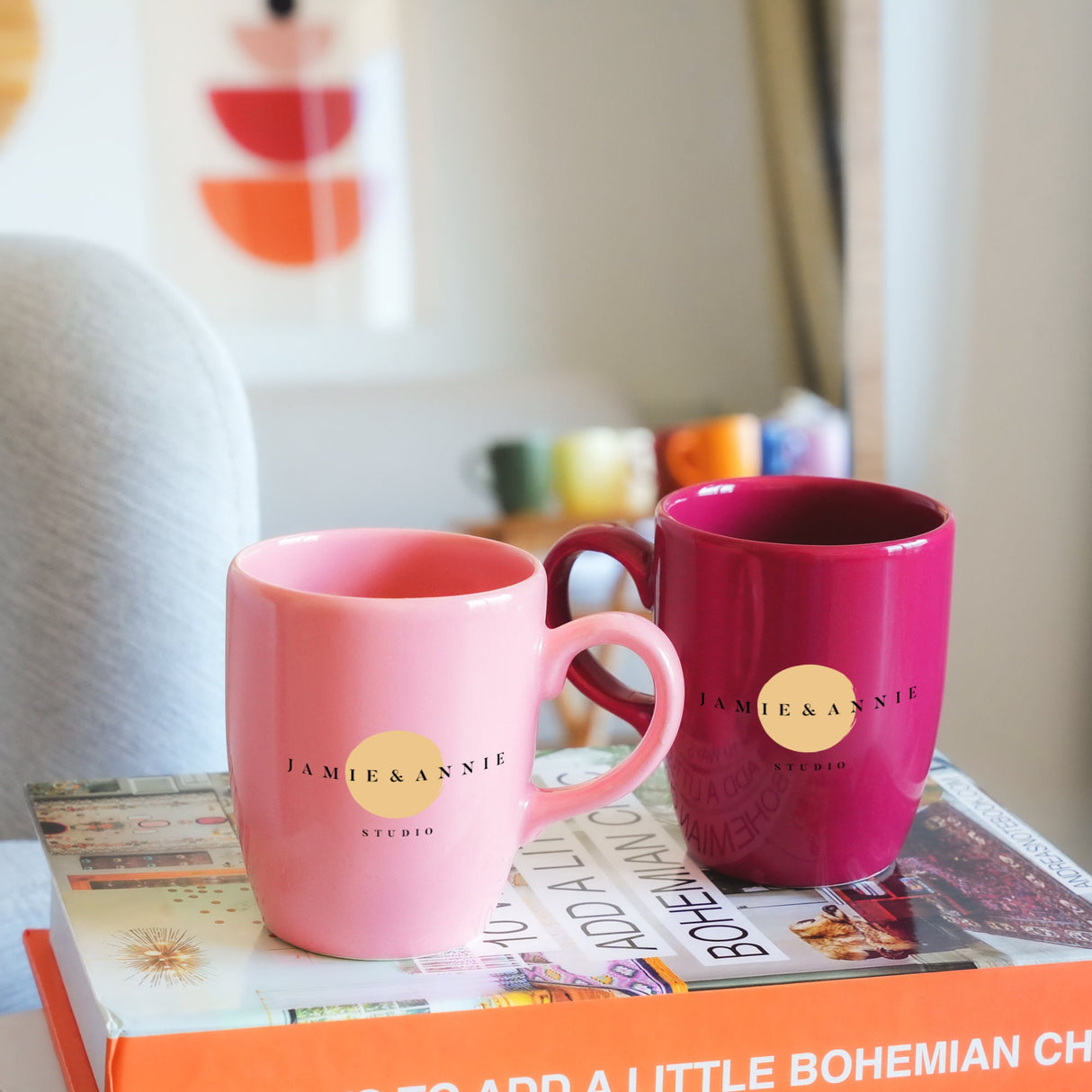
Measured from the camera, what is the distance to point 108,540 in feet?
2.22

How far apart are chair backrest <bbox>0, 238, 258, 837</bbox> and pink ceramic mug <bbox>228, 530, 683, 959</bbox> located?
301 millimetres

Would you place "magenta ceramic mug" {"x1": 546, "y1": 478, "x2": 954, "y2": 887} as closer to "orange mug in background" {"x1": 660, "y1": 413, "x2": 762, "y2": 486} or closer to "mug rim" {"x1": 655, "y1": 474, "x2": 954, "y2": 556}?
"mug rim" {"x1": 655, "y1": 474, "x2": 954, "y2": 556}

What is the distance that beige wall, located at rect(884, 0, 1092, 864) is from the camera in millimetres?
1225

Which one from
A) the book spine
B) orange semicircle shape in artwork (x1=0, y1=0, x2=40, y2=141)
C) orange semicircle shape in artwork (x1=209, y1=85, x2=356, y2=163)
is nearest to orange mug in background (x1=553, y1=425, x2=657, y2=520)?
orange semicircle shape in artwork (x1=209, y1=85, x2=356, y2=163)

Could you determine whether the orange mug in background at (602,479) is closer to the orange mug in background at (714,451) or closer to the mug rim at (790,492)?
the orange mug in background at (714,451)

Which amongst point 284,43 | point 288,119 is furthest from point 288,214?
point 284,43

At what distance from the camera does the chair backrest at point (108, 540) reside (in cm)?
68

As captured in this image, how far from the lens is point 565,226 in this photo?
79.3 inches

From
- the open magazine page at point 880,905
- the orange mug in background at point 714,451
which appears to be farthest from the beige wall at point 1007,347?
the open magazine page at point 880,905

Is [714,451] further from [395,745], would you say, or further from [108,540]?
[395,745]

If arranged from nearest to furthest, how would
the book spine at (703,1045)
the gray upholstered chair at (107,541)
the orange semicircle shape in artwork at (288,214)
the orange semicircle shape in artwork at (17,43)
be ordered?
Answer: the book spine at (703,1045) → the gray upholstered chair at (107,541) → the orange semicircle shape in artwork at (17,43) → the orange semicircle shape in artwork at (288,214)

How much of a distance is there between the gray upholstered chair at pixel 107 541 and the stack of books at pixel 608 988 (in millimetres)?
251

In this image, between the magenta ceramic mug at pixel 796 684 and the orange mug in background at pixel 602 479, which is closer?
the magenta ceramic mug at pixel 796 684

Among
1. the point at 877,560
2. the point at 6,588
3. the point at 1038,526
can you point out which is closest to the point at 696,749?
the point at 877,560
